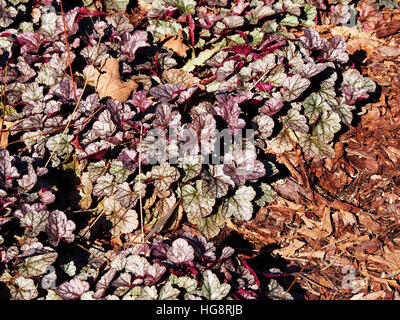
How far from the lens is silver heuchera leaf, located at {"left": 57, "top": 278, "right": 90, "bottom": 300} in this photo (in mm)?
1949

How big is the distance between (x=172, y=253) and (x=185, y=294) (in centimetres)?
24

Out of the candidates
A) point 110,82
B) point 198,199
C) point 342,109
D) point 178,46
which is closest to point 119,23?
point 178,46

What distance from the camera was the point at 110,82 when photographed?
2805mm

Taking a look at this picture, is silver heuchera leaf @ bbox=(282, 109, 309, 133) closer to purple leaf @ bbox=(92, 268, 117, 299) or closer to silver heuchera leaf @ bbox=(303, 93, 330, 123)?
silver heuchera leaf @ bbox=(303, 93, 330, 123)

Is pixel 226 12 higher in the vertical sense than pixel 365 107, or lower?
higher

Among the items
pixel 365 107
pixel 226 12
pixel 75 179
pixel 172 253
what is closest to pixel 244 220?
pixel 172 253

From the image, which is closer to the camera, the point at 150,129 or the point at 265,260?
the point at 265,260

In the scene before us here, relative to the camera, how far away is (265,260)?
7.83ft

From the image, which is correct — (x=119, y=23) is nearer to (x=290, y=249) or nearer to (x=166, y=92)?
(x=166, y=92)

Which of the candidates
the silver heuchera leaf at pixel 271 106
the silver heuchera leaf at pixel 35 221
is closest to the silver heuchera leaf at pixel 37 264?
the silver heuchera leaf at pixel 35 221

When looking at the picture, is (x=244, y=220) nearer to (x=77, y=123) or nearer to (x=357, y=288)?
(x=357, y=288)

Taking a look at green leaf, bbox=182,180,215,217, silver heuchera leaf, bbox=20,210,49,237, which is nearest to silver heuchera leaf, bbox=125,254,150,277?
green leaf, bbox=182,180,215,217

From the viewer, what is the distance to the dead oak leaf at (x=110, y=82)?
2.80 metres

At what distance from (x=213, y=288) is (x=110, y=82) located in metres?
1.76
